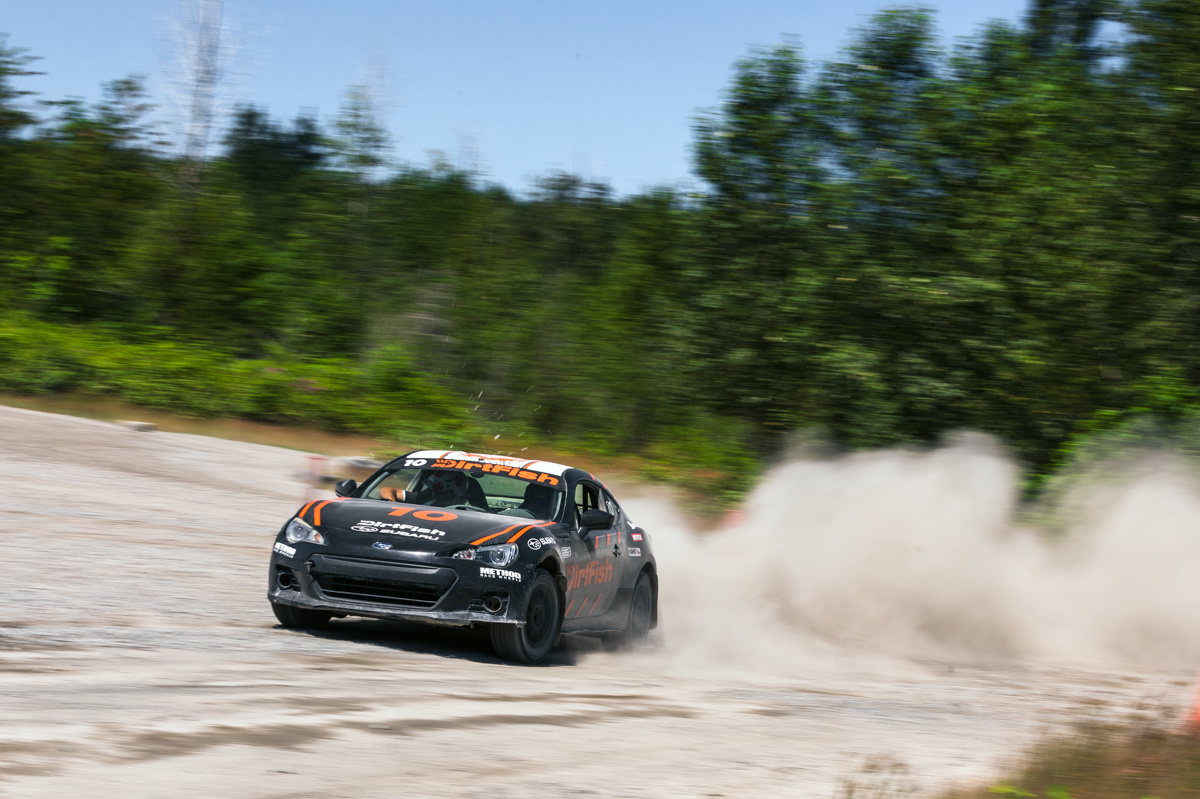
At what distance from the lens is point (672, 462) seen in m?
27.2

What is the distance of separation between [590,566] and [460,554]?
5.27ft

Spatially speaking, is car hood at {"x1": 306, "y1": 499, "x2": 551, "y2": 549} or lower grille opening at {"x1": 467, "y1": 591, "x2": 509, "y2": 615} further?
car hood at {"x1": 306, "y1": 499, "x2": 551, "y2": 549}

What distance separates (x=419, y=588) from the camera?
8.72 meters

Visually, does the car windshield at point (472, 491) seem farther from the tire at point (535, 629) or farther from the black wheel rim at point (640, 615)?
the black wheel rim at point (640, 615)

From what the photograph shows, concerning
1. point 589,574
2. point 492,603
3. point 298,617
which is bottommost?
point 298,617

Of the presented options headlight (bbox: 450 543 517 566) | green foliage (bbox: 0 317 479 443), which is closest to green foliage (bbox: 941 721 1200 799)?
headlight (bbox: 450 543 517 566)

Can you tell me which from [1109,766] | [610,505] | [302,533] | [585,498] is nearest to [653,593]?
[610,505]

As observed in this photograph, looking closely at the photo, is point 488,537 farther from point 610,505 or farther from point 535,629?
point 610,505

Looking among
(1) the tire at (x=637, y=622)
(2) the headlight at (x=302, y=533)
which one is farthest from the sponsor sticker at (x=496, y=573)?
(1) the tire at (x=637, y=622)

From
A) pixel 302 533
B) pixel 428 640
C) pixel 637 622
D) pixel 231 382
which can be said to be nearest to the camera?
pixel 302 533

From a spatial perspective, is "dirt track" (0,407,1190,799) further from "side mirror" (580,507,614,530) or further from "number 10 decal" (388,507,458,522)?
"side mirror" (580,507,614,530)

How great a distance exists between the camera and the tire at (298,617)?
9.28 m

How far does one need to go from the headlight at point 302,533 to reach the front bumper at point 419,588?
200 millimetres

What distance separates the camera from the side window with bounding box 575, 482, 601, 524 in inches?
410
